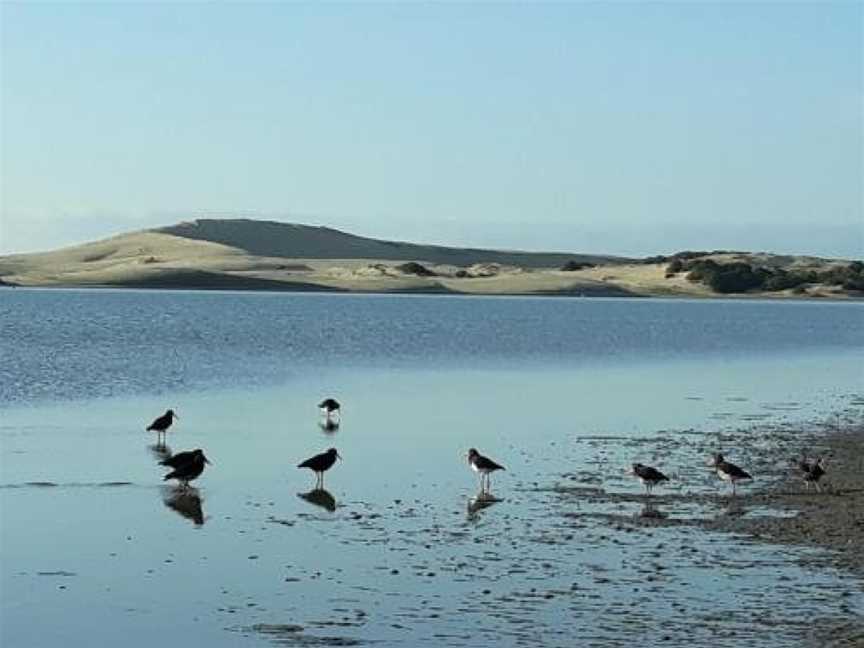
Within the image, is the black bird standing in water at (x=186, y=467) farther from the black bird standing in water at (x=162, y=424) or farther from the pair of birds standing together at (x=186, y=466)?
the black bird standing in water at (x=162, y=424)

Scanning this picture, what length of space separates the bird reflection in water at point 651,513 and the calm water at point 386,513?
118 millimetres

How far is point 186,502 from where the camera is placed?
18.7 m

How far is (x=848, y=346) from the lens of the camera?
69562mm

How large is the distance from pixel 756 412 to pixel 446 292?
14791 cm

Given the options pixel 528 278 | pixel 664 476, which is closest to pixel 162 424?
pixel 664 476

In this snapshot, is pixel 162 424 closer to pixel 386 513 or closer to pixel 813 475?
pixel 386 513

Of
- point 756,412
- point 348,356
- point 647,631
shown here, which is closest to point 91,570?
point 647,631

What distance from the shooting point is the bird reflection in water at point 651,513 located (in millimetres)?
17688

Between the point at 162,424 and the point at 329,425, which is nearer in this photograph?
the point at 162,424

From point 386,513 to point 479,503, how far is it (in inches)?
54.3

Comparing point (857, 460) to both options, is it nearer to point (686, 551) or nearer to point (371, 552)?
point (686, 551)

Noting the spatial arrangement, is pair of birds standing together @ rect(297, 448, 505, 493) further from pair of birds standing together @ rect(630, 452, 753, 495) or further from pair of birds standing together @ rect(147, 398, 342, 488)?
pair of birds standing together @ rect(630, 452, 753, 495)

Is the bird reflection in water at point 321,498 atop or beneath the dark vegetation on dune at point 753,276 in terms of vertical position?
beneath

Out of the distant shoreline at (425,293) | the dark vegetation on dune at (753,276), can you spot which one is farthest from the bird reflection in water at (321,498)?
the dark vegetation on dune at (753,276)
